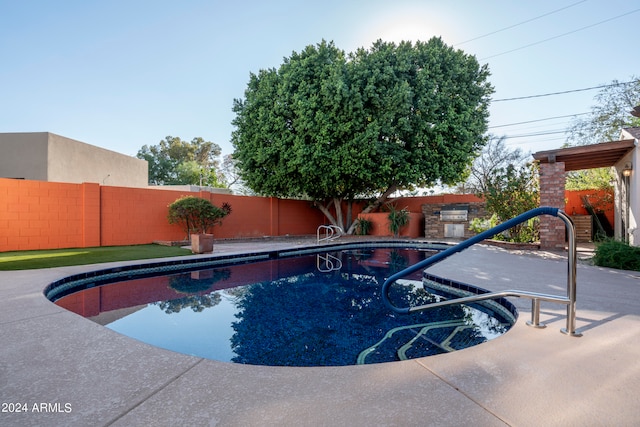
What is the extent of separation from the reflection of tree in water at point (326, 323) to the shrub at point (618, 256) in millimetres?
3587

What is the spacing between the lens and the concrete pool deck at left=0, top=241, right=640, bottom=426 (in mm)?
1495

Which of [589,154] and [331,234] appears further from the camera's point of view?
[331,234]

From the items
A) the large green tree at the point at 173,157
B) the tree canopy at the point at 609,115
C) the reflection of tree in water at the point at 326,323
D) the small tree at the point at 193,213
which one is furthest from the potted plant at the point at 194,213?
the large green tree at the point at 173,157

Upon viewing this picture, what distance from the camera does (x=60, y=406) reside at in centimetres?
161

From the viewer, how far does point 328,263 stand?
8734mm

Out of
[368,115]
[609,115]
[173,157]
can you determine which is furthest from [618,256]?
[173,157]

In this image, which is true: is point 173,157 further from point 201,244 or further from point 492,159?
point 492,159

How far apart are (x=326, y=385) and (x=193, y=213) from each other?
10559mm

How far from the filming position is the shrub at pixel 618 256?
5816 mm

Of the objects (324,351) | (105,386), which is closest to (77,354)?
(105,386)

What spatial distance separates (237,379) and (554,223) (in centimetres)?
979

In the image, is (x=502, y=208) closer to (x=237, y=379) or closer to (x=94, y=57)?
(x=237, y=379)

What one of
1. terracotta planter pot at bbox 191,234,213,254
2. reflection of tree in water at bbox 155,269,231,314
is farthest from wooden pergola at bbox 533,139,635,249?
terracotta planter pot at bbox 191,234,213,254

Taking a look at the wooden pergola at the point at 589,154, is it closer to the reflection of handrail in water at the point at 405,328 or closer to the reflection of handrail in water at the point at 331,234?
the reflection of handrail in water at the point at 331,234
